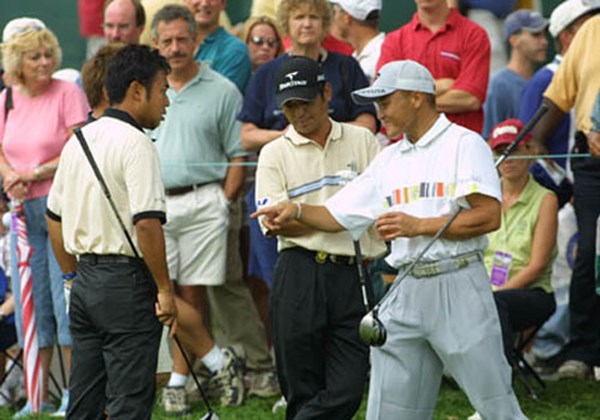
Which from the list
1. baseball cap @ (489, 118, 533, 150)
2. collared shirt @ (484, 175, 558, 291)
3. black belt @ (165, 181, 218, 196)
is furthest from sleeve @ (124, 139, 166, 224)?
baseball cap @ (489, 118, 533, 150)

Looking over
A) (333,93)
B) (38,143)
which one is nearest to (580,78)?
(333,93)

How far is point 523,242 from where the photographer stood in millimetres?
9133

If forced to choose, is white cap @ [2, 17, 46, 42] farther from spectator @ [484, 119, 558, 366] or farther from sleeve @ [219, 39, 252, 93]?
spectator @ [484, 119, 558, 366]

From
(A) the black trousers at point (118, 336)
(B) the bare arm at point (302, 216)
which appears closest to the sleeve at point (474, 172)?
(B) the bare arm at point (302, 216)

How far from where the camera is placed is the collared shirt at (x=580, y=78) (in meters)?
8.81

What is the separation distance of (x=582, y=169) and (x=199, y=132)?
227 centimetres

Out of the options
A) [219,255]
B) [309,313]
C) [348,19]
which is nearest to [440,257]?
[309,313]

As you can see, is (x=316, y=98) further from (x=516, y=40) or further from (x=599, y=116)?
(x=516, y=40)

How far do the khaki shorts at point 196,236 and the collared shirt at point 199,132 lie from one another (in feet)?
0.35

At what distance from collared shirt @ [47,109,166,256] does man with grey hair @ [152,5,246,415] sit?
224 centimetres

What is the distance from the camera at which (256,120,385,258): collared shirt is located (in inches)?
283

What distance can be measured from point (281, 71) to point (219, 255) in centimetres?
222

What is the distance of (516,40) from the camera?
11.0 meters

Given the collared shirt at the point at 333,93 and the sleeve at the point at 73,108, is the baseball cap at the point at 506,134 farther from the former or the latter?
the sleeve at the point at 73,108
